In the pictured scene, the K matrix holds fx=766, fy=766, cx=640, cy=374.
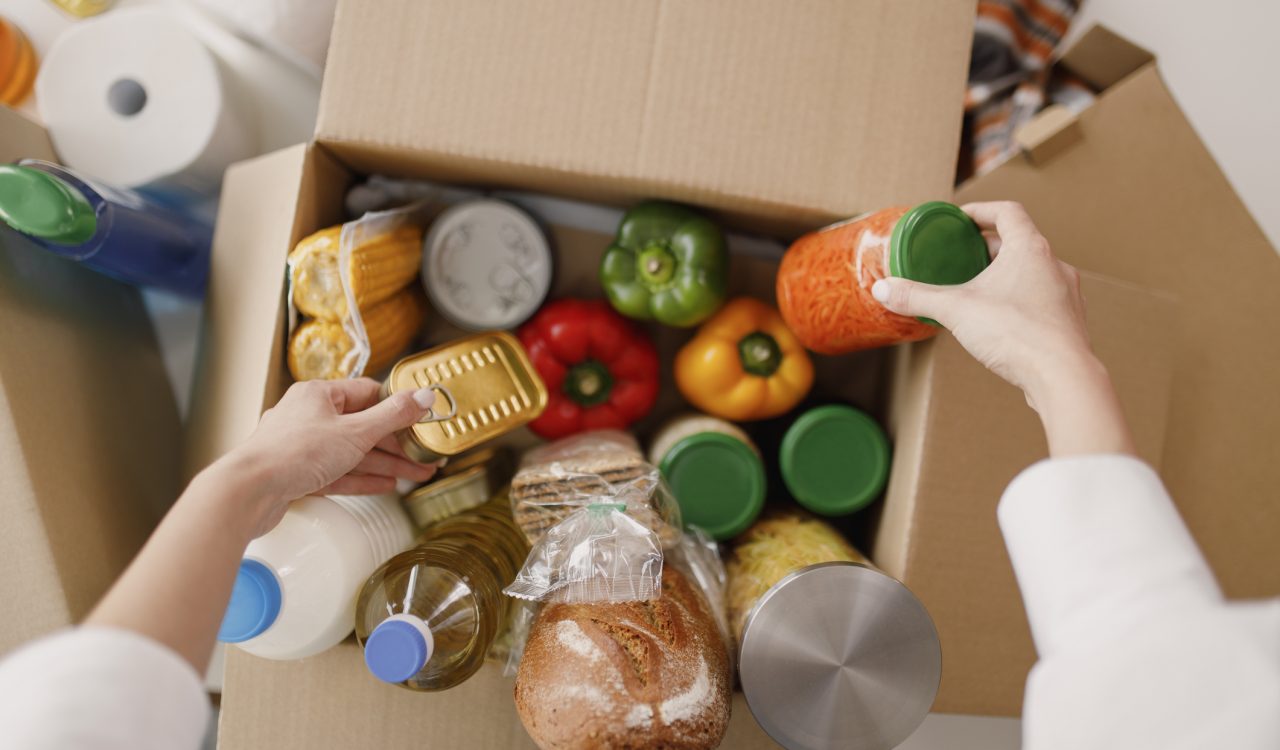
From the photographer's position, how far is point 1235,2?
1198mm

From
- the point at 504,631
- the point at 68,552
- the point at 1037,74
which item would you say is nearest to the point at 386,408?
the point at 504,631

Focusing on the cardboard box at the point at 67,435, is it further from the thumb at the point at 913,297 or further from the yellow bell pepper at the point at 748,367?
the thumb at the point at 913,297

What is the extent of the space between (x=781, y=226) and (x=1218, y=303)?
0.56 meters

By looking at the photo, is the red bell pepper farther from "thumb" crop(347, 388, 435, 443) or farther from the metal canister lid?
"thumb" crop(347, 388, 435, 443)

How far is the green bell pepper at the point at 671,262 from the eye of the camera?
0.96 meters

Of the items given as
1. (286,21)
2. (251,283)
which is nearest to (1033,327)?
(251,283)

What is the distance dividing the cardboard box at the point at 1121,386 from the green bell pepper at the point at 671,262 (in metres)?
0.26

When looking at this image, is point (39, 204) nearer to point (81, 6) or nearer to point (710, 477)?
point (81, 6)

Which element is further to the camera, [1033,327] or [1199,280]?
[1199,280]

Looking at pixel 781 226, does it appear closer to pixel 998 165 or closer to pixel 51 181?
pixel 998 165

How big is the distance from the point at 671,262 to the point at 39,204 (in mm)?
664

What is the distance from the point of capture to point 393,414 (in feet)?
2.36

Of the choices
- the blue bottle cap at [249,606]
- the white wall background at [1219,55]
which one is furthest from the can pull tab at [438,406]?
the white wall background at [1219,55]

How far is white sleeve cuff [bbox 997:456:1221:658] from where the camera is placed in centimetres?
51
